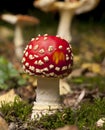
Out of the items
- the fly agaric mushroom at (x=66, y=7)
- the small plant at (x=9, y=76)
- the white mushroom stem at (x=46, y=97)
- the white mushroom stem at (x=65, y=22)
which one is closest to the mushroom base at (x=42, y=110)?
the white mushroom stem at (x=46, y=97)

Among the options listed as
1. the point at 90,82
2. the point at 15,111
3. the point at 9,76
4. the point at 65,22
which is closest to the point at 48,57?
the point at 15,111

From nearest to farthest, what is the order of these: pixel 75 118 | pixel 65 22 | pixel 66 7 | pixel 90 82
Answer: pixel 75 118, pixel 90 82, pixel 66 7, pixel 65 22

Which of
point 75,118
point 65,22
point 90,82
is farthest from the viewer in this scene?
point 65,22

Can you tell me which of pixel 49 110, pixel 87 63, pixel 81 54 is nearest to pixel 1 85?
pixel 49 110

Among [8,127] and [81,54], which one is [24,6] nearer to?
[81,54]

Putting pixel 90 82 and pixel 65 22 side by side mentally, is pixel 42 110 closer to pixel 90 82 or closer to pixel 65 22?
pixel 90 82

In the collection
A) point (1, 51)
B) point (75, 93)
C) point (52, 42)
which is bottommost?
point (75, 93)

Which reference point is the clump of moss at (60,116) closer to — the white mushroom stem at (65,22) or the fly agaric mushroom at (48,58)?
the fly agaric mushroom at (48,58)

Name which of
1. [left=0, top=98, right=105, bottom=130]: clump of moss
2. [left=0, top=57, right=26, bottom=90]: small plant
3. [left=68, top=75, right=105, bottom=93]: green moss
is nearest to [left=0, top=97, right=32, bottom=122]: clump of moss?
[left=0, top=98, right=105, bottom=130]: clump of moss
